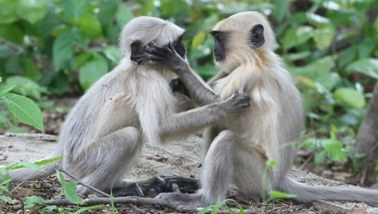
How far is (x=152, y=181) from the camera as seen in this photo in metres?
5.75

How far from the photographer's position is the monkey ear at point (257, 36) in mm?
5668

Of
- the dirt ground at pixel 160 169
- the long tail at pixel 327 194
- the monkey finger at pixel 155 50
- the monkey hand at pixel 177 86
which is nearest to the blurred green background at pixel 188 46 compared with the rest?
the dirt ground at pixel 160 169

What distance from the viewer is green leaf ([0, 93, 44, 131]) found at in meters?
4.93

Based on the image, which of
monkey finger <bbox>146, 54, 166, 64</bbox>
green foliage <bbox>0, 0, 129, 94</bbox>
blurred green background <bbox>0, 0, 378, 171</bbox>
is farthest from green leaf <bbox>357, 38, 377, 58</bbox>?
monkey finger <bbox>146, 54, 166, 64</bbox>

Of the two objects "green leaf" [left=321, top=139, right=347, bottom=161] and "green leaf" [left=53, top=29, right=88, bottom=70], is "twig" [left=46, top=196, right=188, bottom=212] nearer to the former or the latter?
"green leaf" [left=321, top=139, right=347, bottom=161]

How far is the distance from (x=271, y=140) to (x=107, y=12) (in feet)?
17.0

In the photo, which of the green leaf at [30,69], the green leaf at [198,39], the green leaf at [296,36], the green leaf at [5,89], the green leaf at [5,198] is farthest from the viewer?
the green leaf at [296,36]

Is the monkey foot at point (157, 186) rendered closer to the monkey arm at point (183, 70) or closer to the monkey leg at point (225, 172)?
the monkey leg at point (225, 172)

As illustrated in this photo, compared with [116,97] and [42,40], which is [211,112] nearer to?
[116,97]

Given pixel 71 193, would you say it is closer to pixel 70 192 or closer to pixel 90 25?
pixel 70 192

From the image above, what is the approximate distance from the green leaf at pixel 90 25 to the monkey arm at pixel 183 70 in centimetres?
437

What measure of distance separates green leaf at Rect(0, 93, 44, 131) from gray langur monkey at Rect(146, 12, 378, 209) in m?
0.95

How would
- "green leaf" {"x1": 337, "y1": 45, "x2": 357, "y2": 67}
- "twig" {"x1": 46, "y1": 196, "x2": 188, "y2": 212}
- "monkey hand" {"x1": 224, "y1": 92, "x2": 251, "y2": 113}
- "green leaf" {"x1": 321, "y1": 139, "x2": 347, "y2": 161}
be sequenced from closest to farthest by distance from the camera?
"twig" {"x1": 46, "y1": 196, "x2": 188, "y2": 212}
"monkey hand" {"x1": 224, "y1": 92, "x2": 251, "y2": 113}
"green leaf" {"x1": 321, "y1": 139, "x2": 347, "y2": 161}
"green leaf" {"x1": 337, "y1": 45, "x2": 357, "y2": 67}

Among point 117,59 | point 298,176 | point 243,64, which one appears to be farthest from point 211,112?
point 117,59
